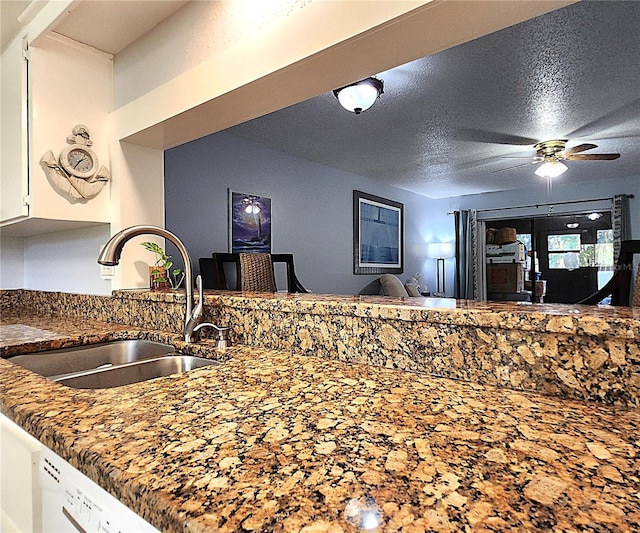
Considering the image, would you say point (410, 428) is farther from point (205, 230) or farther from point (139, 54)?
point (205, 230)

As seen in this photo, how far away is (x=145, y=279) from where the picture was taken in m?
2.01

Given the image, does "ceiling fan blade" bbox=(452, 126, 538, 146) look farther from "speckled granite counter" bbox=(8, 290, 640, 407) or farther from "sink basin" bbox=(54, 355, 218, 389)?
"sink basin" bbox=(54, 355, 218, 389)

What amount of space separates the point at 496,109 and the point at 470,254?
4.17m

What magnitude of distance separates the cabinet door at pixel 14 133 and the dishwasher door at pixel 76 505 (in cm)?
144

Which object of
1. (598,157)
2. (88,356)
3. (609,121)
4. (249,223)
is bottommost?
(88,356)

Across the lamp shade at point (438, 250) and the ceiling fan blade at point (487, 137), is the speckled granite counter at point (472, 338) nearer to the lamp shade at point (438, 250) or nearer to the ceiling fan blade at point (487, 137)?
the ceiling fan blade at point (487, 137)

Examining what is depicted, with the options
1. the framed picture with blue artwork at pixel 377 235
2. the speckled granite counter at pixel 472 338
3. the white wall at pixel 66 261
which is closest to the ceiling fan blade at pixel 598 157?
the framed picture with blue artwork at pixel 377 235

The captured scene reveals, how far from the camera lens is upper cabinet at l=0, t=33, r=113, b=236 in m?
1.79

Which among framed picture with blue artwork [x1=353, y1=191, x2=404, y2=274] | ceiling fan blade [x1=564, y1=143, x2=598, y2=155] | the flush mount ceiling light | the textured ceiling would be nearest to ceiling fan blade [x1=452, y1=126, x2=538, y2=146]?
the textured ceiling

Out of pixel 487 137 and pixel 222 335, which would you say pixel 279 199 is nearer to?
pixel 487 137

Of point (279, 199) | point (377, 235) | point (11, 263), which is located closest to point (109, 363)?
point (11, 263)

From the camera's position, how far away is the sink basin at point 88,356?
1.46m

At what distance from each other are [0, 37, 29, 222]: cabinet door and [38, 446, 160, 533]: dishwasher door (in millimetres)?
1440

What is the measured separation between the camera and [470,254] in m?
7.16
